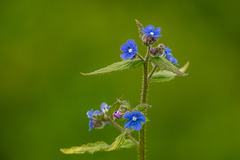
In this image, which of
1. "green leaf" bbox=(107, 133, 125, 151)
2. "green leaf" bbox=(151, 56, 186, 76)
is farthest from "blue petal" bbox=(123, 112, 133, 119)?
"green leaf" bbox=(151, 56, 186, 76)

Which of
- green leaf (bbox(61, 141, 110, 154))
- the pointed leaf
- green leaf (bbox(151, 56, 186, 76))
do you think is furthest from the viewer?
green leaf (bbox(61, 141, 110, 154))

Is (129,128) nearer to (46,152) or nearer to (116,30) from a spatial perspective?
(46,152)

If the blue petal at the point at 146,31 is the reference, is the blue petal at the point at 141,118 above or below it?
below

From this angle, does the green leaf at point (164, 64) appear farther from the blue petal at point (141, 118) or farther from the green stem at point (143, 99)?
the blue petal at point (141, 118)

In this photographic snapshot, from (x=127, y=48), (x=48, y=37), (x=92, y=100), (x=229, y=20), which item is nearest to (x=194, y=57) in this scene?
(x=229, y=20)

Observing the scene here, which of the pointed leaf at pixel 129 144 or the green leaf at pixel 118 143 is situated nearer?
the green leaf at pixel 118 143

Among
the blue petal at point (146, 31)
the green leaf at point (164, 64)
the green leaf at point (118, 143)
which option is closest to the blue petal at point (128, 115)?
the green leaf at point (118, 143)

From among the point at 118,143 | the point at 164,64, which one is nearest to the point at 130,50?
the point at 164,64

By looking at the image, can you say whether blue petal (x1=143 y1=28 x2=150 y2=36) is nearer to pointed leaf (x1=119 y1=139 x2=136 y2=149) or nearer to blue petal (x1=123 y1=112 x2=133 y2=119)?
blue petal (x1=123 y1=112 x2=133 y2=119)
